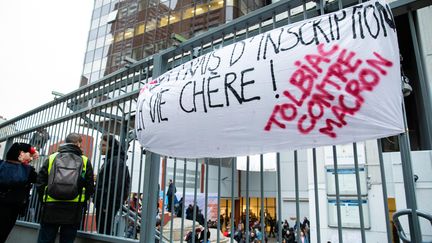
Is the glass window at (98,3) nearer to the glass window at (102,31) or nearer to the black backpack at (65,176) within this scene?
the glass window at (102,31)

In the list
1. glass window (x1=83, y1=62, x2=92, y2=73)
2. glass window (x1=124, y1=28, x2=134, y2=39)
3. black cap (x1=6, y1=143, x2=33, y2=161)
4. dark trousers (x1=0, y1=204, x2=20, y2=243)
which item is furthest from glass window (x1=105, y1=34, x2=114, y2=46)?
dark trousers (x1=0, y1=204, x2=20, y2=243)

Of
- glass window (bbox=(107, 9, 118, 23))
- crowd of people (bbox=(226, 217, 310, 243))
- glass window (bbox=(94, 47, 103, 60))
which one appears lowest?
crowd of people (bbox=(226, 217, 310, 243))

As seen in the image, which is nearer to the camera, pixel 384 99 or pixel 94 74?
pixel 384 99

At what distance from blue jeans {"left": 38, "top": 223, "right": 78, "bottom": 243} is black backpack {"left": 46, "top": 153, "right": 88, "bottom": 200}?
40 cm

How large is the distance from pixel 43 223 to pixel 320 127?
11.3ft

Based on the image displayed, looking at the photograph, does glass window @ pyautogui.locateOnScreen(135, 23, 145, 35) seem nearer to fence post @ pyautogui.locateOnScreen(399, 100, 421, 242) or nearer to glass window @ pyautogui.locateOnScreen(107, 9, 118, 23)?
glass window @ pyautogui.locateOnScreen(107, 9, 118, 23)

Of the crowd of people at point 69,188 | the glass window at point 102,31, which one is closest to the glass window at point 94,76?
the glass window at point 102,31

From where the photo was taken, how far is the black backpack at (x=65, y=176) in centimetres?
377

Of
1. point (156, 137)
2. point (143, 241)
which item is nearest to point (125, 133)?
point (156, 137)

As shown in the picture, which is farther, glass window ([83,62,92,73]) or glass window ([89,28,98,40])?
glass window ([89,28,98,40])

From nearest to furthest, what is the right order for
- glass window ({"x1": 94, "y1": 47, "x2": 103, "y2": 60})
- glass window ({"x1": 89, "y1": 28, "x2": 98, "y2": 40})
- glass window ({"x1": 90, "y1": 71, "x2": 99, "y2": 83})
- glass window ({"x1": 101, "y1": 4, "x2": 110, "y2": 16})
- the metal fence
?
1. the metal fence
2. glass window ({"x1": 90, "y1": 71, "x2": 99, "y2": 83})
3. glass window ({"x1": 94, "y1": 47, "x2": 103, "y2": 60})
4. glass window ({"x1": 101, "y1": 4, "x2": 110, "y2": 16})
5. glass window ({"x1": 89, "y1": 28, "x2": 98, "y2": 40})

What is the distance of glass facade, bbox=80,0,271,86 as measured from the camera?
2712cm

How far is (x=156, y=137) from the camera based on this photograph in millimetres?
3275

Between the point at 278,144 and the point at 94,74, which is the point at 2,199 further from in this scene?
the point at 94,74
